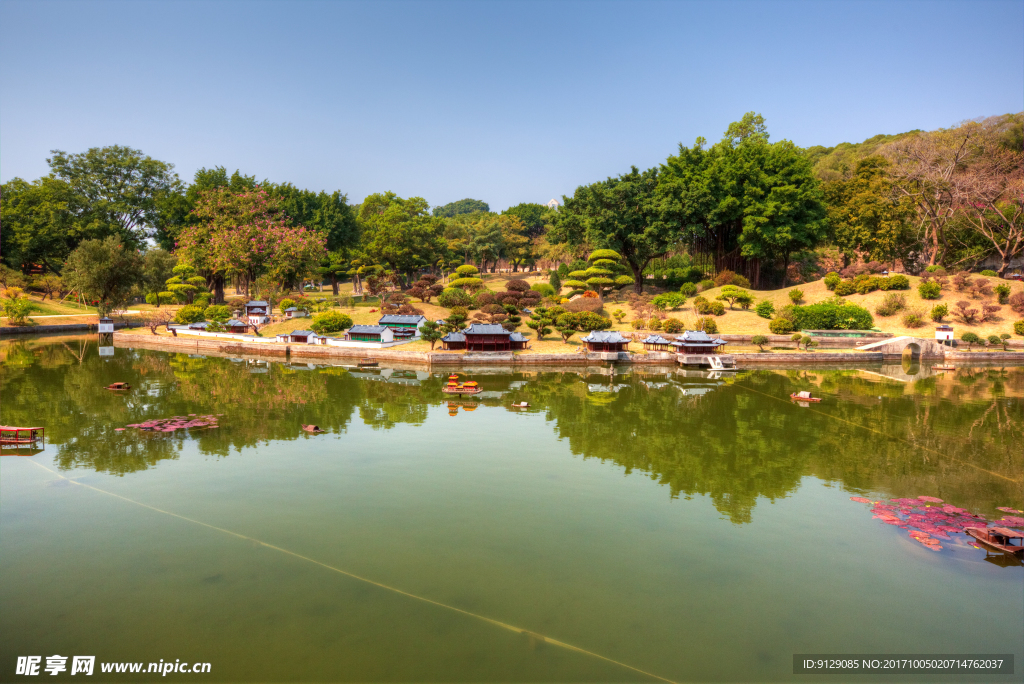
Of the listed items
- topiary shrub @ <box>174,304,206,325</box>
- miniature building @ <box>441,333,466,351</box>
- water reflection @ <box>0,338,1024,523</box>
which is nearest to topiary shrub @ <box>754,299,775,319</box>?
water reflection @ <box>0,338,1024,523</box>

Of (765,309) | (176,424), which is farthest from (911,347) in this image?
(176,424)

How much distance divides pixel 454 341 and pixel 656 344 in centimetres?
1692

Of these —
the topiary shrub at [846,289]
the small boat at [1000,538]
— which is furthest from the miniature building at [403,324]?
the topiary shrub at [846,289]

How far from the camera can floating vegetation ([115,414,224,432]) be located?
24.3 m

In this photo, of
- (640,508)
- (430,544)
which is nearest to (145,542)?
(430,544)

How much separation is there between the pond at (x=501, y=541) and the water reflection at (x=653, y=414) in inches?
8.3

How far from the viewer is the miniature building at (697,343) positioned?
4194 centimetres

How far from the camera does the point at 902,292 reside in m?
52.8

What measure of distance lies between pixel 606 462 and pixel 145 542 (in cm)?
1528

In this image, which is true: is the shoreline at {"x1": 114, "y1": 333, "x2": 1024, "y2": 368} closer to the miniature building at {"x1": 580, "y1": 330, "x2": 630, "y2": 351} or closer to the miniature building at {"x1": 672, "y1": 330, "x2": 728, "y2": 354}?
the miniature building at {"x1": 580, "y1": 330, "x2": 630, "y2": 351}

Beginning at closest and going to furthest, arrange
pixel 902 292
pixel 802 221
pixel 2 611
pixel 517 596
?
pixel 2 611
pixel 517 596
pixel 902 292
pixel 802 221

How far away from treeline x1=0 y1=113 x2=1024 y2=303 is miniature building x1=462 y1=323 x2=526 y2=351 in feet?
77.8

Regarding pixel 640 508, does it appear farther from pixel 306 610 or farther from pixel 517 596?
pixel 306 610

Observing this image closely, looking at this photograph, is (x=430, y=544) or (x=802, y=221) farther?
(x=802, y=221)
